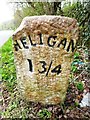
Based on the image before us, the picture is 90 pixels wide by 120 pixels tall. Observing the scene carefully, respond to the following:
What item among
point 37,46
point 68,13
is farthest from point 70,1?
point 37,46

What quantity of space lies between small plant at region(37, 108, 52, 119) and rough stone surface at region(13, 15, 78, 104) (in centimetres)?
6

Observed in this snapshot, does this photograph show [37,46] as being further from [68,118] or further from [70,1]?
[70,1]

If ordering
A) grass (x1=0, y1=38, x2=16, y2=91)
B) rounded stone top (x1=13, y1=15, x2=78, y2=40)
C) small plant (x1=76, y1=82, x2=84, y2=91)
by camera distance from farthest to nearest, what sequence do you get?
grass (x1=0, y1=38, x2=16, y2=91) → small plant (x1=76, y1=82, x2=84, y2=91) → rounded stone top (x1=13, y1=15, x2=78, y2=40)

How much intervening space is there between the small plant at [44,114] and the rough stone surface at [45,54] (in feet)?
0.21

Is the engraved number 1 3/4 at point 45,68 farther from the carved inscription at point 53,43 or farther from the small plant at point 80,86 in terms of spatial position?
the small plant at point 80,86

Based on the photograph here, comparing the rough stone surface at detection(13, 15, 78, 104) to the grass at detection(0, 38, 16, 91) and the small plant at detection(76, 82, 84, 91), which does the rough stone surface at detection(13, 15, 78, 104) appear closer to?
the small plant at detection(76, 82, 84, 91)

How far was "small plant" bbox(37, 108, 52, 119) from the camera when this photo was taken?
1760mm

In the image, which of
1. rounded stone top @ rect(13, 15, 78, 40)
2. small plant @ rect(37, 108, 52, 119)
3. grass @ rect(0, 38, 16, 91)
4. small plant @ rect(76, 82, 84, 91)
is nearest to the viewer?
rounded stone top @ rect(13, 15, 78, 40)

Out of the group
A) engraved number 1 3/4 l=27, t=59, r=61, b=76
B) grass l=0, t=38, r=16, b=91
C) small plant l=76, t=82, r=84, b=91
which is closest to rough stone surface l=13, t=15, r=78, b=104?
engraved number 1 3/4 l=27, t=59, r=61, b=76

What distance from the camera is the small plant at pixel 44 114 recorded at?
1.76m

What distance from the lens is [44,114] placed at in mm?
1776

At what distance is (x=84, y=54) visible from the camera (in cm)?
258

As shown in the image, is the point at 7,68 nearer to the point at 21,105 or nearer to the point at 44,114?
the point at 21,105

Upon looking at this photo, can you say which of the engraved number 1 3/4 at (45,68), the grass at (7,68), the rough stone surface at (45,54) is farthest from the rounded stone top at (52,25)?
the grass at (7,68)
